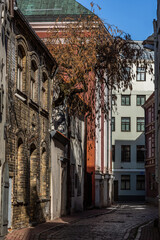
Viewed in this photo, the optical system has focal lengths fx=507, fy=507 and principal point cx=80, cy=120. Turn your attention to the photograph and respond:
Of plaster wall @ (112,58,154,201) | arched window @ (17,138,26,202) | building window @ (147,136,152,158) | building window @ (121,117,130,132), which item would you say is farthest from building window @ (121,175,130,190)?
arched window @ (17,138,26,202)

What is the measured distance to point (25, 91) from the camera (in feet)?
58.1

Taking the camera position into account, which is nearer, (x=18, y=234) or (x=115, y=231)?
(x=18, y=234)

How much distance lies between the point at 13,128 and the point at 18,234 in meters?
3.23

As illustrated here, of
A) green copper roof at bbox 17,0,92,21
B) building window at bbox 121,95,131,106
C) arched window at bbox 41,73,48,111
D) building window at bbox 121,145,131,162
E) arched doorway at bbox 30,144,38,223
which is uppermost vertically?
green copper roof at bbox 17,0,92,21

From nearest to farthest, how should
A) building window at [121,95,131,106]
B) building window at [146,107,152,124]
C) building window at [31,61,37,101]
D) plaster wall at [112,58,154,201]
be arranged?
building window at [31,61,37,101]
building window at [146,107,152,124]
plaster wall at [112,58,154,201]
building window at [121,95,131,106]

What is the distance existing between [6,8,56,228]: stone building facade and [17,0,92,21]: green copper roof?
1406 cm

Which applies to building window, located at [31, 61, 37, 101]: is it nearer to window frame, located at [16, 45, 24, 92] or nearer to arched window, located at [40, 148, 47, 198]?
window frame, located at [16, 45, 24, 92]

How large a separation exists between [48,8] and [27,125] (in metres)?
20.6

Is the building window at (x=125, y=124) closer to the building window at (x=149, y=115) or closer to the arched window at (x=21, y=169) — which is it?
the building window at (x=149, y=115)

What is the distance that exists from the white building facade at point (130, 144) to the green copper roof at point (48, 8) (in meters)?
24.4

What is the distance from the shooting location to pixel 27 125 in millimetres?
17828

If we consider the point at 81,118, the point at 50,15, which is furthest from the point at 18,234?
the point at 50,15

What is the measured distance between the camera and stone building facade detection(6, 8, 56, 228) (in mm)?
15695

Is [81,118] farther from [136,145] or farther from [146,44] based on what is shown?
[136,145]
